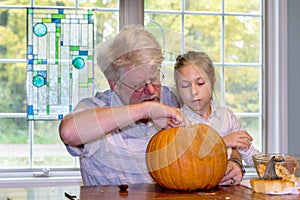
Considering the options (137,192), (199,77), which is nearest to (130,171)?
(137,192)

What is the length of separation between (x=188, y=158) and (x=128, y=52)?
411mm

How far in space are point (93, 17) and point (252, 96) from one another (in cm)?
97

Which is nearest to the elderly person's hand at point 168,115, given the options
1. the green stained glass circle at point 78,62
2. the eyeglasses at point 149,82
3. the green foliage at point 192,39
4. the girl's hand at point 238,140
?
the eyeglasses at point 149,82

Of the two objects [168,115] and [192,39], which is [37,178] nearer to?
[192,39]

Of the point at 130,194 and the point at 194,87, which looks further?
the point at 194,87

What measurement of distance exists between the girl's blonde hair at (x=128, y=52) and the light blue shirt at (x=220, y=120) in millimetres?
182

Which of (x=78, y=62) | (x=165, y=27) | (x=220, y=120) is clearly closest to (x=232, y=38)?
(x=165, y=27)

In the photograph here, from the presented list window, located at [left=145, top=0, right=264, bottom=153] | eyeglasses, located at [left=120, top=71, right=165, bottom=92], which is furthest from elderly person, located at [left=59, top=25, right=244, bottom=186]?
window, located at [left=145, top=0, right=264, bottom=153]

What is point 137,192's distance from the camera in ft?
5.22

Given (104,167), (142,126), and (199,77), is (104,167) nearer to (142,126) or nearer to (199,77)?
(142,126)

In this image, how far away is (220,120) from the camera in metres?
1.84

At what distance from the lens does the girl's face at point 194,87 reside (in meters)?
1.66

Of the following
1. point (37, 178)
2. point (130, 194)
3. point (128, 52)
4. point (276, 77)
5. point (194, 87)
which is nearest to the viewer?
point (130, 194)

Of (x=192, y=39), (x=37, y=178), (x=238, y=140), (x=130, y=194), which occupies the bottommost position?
(x=37, y=178)
